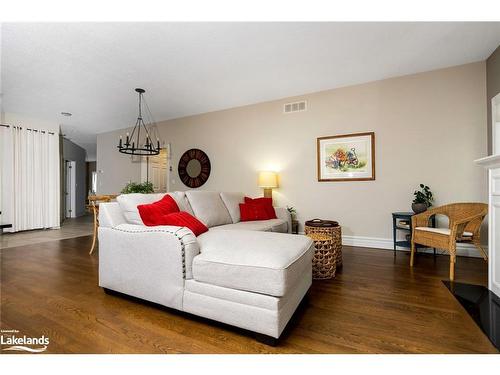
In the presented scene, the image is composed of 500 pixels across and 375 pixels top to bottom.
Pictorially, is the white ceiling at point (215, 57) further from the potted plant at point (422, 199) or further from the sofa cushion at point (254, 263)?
the sofa cushion at point (254, 263)

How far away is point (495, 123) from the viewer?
292cm

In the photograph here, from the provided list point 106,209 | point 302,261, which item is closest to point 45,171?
point 106,209

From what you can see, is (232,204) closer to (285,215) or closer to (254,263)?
(285,215)

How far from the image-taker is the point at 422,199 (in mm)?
3234

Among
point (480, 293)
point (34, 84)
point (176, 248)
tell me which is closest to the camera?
point (176, 248)

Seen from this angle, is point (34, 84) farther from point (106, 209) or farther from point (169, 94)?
point (106, 209)

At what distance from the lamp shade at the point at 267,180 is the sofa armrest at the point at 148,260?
103 inches

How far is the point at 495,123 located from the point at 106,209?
447 cm

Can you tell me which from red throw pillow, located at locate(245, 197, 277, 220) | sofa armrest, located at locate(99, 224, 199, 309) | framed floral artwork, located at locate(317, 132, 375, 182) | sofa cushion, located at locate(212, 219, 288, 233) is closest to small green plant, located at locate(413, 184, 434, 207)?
framed floral artwork, located at locate(317, 132, 375, 182)

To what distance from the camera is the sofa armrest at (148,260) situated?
1674 mm

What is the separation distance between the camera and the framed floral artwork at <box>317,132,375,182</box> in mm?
3764

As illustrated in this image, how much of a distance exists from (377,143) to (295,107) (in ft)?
4.98

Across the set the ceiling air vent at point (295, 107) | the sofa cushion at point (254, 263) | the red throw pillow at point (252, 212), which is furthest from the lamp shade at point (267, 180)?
the sofa cushion at point (254, 263)

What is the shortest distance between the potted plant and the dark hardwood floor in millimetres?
808
